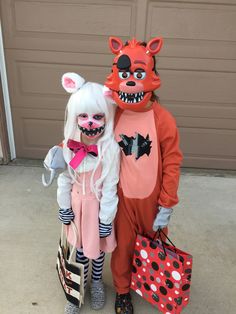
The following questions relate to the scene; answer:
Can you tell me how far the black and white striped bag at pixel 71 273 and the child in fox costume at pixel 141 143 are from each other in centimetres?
26

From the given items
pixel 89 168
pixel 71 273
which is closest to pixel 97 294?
pixel 71 273

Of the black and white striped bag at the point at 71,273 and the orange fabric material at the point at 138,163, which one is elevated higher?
the orange fabric material at the point at 138,163

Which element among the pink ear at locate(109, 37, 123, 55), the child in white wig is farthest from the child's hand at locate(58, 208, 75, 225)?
the pink ear at locate(109, 37, 123, 55)

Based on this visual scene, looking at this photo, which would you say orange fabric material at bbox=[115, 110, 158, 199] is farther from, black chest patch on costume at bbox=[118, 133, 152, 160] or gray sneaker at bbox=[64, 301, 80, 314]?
gray sneaker at bbox=[64, 301, 80, 314]

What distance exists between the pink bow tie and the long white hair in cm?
2

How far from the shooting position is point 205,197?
2.90 metres

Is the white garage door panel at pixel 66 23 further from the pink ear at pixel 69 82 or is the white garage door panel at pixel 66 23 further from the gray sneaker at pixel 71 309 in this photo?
the gray sneaker at pixel 71 309

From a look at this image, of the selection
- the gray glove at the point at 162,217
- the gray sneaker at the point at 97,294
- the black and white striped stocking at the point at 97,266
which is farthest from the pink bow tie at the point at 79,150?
the gray sneaker at the point at 97,294

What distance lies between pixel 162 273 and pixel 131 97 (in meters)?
0.84

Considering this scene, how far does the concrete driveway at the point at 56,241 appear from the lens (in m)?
1.84

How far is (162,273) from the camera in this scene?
1.52 meters

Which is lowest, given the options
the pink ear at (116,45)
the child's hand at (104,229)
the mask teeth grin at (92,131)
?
the child's hand at (104,229)

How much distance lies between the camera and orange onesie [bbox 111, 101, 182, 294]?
1.43m

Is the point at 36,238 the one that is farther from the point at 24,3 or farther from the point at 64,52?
the point at 24,3
